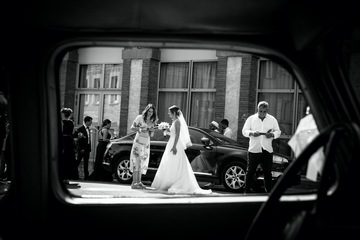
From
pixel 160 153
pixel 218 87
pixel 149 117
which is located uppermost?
pixel 218 87

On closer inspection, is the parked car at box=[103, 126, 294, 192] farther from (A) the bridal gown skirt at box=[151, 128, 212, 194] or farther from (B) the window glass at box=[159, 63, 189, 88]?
(B) the window glass at box=[159, 63, 189, 88]

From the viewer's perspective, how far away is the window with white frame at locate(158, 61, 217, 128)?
17078 millimetres

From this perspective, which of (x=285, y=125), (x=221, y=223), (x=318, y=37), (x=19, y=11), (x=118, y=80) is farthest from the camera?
(x=118, y=80)

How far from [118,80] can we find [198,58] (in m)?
3.54

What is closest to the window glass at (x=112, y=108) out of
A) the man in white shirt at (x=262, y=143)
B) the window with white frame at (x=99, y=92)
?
the window with white frame at (x=99, y=92)

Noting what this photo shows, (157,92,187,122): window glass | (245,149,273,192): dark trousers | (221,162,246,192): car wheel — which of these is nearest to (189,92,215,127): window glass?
(157,92,187,122): window glass

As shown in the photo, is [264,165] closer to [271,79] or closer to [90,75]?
[271,79]

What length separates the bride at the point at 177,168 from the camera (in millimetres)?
10039

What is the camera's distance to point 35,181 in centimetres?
207

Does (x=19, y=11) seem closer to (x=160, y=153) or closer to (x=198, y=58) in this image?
(x=160, y=153)

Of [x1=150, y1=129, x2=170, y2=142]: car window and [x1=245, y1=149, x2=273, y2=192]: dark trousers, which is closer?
[x1=245, y1=149, x2=273, y2=192]: dark trousers

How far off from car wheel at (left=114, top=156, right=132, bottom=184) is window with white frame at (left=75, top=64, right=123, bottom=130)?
6239 mm

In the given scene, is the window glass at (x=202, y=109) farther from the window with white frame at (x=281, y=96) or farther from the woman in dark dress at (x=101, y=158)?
the woman in dark dress at (x=101, y=158)

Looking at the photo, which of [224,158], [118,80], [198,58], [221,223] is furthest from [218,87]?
[221,223]
